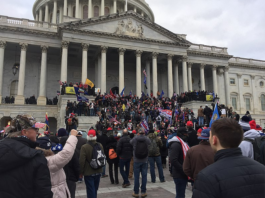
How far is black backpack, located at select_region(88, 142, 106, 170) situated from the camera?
613 centimetres

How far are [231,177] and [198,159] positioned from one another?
2.50 metres

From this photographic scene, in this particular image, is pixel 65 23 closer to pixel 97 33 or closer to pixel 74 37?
pixel 74 37

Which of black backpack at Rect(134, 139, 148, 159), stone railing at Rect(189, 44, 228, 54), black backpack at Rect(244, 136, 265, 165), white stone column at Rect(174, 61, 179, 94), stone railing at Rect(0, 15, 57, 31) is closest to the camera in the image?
black backpack at Rect(244, 136, 265, 165)

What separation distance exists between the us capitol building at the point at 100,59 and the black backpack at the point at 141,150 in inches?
693

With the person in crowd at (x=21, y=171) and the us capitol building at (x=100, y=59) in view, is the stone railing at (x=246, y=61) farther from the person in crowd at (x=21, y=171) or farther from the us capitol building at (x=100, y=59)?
the person in crowd at (x=21, y=171)

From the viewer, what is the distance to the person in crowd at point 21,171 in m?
2.80

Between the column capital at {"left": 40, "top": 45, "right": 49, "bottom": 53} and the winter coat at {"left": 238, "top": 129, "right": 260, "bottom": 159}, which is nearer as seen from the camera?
the winter coat at {"left": 238, "top": 129, "right": 260, "bottom": 159}

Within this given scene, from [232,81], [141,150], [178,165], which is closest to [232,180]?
[178,165]

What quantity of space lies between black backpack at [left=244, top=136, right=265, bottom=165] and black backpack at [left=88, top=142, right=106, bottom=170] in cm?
356

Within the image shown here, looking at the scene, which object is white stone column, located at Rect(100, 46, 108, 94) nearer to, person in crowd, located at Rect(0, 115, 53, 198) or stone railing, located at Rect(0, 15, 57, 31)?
stone railing, located at Rect(0, 15, 57, 31)

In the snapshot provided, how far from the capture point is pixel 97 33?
3381 centimetres

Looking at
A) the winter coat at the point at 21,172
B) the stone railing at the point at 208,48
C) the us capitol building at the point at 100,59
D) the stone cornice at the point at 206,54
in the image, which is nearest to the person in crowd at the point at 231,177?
the winter coat at the point at 21,172

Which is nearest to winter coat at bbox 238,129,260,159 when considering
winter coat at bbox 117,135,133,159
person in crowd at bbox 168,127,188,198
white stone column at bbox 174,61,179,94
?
person in crowd at bbox 168,127,188,198

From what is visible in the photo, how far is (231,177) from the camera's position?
2176mm
